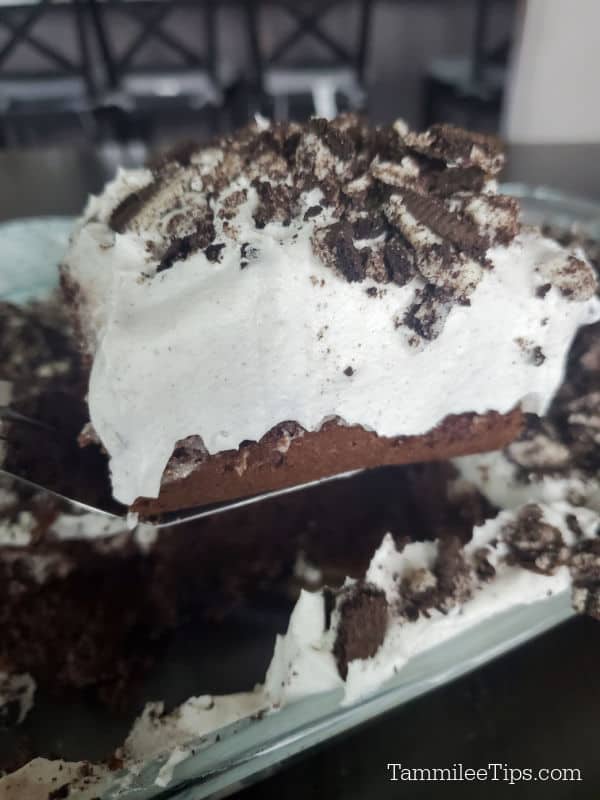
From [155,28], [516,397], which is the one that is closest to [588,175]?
[516,397]

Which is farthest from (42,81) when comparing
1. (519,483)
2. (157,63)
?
(519,483)

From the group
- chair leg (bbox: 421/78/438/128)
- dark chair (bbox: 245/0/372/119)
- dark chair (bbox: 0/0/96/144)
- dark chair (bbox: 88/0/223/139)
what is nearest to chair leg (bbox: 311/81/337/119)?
dark chair (bbox: 245/0/372/119)

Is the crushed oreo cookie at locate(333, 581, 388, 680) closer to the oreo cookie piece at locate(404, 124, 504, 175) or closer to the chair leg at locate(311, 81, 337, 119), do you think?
the oreo cookie piece at locate(404, 124, 504, 175)

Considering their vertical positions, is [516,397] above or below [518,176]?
below

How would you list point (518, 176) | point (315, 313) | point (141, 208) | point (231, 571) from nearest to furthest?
point (315, 313) → point (141, 208) → point (231, 571) → point (518, 176)

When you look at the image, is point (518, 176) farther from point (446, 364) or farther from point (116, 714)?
point (116, 714)

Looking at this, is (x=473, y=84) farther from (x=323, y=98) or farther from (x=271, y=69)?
(x=271, y=69)
